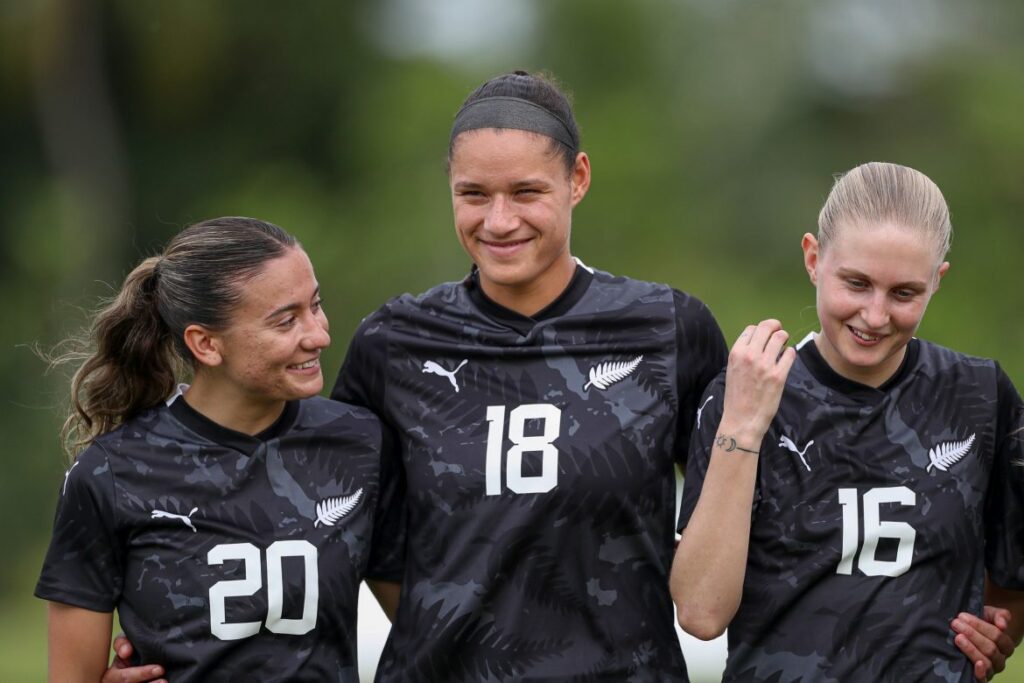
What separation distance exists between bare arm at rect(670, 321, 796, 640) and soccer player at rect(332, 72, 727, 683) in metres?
0.24

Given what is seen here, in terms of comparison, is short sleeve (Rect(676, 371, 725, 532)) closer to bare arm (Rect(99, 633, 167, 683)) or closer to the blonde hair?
the blonde hair

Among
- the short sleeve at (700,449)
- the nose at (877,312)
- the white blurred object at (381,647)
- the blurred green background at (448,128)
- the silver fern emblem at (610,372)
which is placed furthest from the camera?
the blurred green background at (448,128)

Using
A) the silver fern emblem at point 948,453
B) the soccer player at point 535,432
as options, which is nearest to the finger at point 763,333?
the soccer player at point 535,432

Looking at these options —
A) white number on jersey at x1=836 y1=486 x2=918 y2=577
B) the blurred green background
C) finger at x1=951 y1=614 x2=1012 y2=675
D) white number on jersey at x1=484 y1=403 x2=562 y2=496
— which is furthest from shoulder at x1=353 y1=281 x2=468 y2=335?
the blurred green background

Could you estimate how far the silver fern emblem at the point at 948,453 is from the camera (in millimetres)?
3217

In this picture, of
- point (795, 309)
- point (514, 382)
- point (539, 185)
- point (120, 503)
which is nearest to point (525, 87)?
point (539, 185)

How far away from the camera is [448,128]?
1426cm

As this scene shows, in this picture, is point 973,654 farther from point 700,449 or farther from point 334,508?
point 334,508

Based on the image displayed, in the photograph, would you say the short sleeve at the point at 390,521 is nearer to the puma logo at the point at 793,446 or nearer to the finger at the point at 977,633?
the puma logo at the point at 793,446

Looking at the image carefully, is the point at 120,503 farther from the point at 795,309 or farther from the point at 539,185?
the point at 795,309

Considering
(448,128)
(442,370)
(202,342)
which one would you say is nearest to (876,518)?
(442,370)

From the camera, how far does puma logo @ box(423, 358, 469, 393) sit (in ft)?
11.4

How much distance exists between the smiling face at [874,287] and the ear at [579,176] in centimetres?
62

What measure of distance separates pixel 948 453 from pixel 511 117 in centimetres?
121
